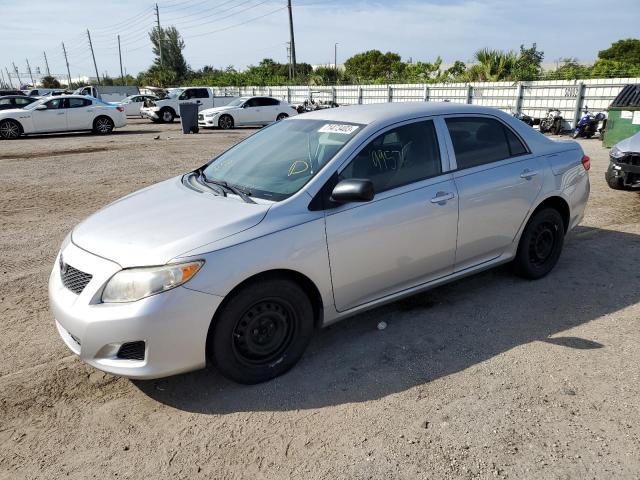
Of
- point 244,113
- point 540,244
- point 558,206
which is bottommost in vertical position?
point 244,113

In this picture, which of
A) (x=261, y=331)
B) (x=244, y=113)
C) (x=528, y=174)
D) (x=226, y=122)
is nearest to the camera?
(x=261, y=331)

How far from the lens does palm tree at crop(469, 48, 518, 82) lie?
26.7m

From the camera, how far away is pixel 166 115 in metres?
27.3

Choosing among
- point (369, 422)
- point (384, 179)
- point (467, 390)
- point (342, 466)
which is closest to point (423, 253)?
point (384, 179)

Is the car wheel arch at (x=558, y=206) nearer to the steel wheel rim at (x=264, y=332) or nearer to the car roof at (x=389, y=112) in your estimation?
the car roof at (x=389, y=112)

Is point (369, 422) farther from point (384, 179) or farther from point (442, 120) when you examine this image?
point (442, 120)

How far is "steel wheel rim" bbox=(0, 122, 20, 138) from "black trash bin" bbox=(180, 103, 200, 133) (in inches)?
232

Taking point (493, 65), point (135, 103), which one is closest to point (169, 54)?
point (135, 103)

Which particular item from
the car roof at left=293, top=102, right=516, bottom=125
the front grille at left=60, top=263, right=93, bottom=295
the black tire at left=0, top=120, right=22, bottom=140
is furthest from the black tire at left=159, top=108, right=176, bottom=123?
the front grille at left=60, top=263, right=93, bottom=295

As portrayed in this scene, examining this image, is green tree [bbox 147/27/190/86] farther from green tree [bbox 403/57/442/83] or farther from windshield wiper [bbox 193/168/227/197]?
windshield wiper [bbox 193/168/227/197]

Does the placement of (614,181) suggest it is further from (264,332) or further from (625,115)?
(264,332)

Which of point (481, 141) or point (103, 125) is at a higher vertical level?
point (481, 141)

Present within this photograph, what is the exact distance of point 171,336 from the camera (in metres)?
2.78

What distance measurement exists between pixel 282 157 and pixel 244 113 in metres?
20.8
